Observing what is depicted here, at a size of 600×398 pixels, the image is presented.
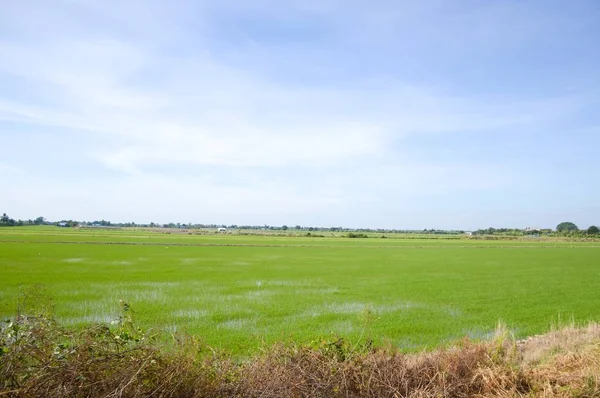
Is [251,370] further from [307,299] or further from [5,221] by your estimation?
[5,221]

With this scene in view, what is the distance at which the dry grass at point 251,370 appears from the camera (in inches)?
165

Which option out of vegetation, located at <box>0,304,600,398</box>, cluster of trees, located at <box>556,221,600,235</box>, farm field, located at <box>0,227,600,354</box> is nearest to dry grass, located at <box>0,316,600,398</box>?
vegetation, located at <box>0,304,600,398</box>

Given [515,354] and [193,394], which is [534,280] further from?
[193,394]

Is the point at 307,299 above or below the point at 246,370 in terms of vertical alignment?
below

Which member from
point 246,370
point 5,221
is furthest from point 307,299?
point 5,221

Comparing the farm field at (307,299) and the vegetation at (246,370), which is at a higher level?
the vegetation at (246,370)

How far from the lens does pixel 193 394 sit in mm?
4910

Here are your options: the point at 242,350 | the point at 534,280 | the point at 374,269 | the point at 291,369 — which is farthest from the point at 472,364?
the point at 374,269

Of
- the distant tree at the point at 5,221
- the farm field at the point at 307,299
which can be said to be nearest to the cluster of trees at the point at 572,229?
the farm field at the point at 307,299

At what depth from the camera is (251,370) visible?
5.56m

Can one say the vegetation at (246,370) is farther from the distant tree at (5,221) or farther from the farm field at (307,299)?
the distant tree at (5,221)

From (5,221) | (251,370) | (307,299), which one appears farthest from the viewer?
(5,221)

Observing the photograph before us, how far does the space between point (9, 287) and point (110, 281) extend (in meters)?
4.38

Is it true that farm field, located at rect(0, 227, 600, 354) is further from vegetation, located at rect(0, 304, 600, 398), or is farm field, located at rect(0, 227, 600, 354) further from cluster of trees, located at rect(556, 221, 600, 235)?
cluster of trees, located at rect(556, 221, 600, 235)
